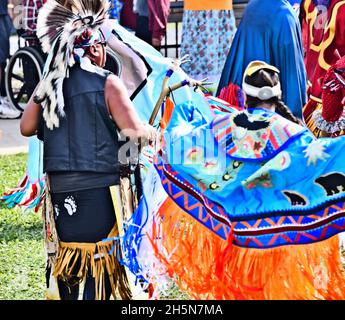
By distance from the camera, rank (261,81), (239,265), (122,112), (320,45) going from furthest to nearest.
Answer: (320,45), (261,81), (239,265), (122,112)

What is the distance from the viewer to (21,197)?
6.14 meters

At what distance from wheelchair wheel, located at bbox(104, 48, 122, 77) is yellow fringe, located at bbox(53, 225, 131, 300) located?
112 centimetres

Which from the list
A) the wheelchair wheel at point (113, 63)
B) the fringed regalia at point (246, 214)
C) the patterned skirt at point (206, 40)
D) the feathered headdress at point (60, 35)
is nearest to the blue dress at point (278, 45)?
the wheelchair wheel at point (113, 63)

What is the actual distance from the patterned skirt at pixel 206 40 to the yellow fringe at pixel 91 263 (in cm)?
504

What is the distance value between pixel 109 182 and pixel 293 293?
91 centimetres

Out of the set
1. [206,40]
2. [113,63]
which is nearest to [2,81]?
[206,40]

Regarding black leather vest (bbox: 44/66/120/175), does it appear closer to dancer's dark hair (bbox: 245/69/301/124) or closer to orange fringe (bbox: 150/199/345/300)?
orange fringe (bbox: 150/199/345/300)

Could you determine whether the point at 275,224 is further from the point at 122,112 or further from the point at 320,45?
the point at 320,45

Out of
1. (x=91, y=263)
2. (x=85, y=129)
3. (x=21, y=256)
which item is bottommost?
(x=21, y=256)

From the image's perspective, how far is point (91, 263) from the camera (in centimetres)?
381

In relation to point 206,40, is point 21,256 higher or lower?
lower

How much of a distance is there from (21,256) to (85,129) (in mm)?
1956

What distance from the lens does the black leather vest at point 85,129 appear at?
3689mm

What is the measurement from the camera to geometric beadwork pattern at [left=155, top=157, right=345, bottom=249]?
3695 mm
